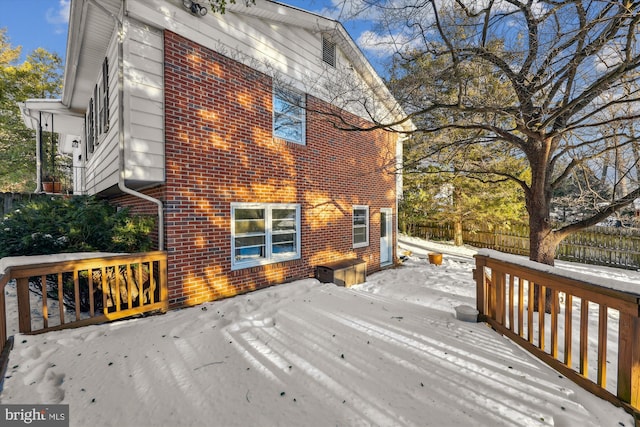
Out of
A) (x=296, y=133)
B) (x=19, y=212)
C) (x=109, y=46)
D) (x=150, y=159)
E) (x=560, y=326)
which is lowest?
(x=560, y=326)

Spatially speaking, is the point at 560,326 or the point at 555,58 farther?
the point at 560,326

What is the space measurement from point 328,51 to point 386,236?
611cm

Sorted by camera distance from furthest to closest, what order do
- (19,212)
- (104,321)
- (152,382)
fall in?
(19,212) → (104,321) → (152,382)

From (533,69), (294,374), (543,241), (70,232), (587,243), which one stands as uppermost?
(533,69)

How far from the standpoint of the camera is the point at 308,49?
6836 millimetres

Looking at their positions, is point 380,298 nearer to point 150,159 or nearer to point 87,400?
point 87,400

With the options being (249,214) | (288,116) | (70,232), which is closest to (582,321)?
(249,214)

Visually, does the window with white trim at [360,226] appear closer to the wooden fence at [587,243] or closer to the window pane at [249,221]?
the window pane at [249,221]

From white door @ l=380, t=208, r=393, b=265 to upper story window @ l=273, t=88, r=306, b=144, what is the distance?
172 inches

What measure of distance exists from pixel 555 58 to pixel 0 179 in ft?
87.2

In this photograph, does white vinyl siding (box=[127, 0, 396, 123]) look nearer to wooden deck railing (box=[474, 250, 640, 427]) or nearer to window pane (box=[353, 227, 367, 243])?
window pane (box=[353, 227, 367, 243])

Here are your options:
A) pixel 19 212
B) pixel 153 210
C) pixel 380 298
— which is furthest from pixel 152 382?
pixel 19 212

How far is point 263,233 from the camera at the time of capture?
579 centimetres

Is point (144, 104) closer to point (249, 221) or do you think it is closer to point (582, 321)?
point (249, 221)
